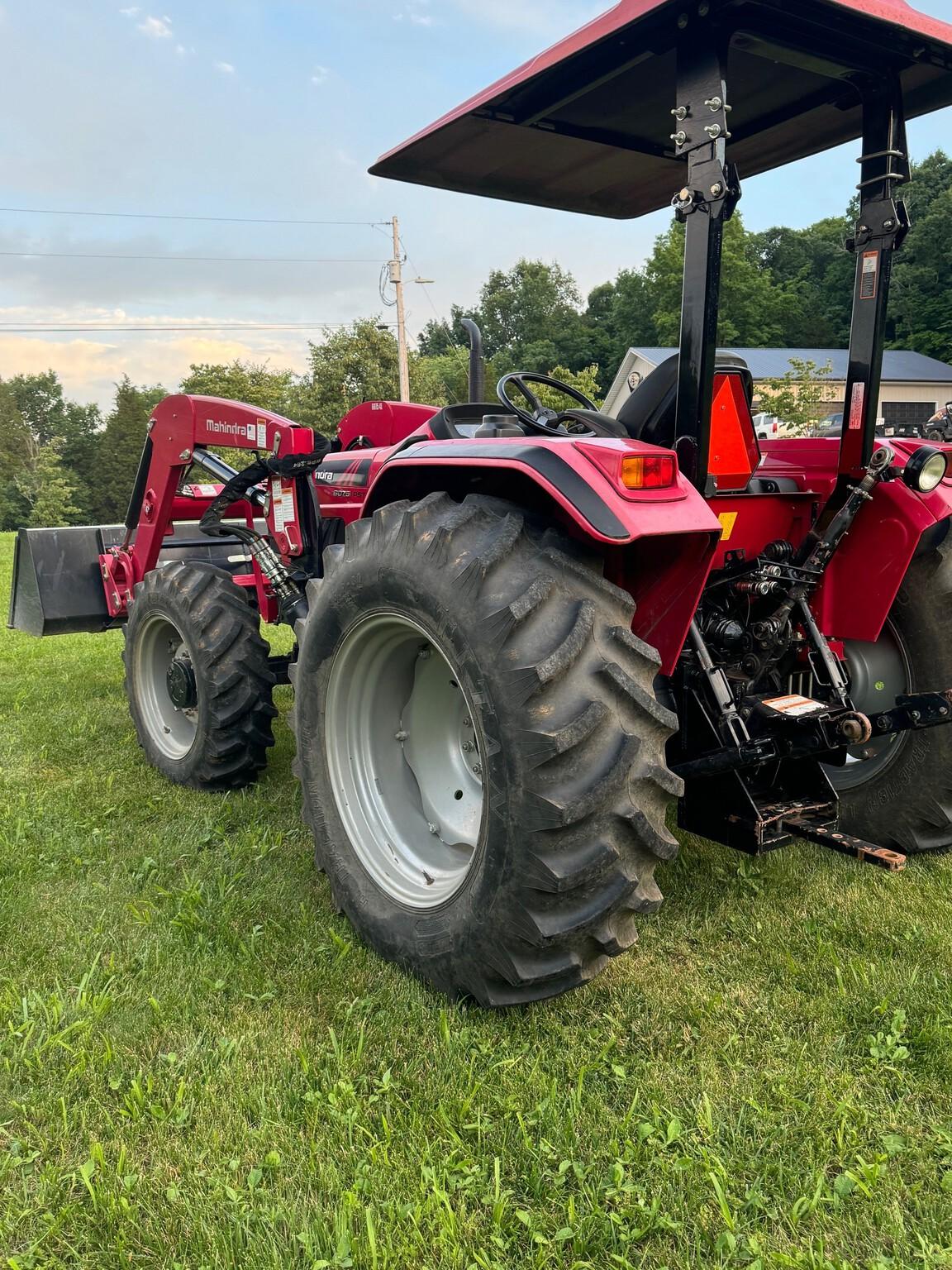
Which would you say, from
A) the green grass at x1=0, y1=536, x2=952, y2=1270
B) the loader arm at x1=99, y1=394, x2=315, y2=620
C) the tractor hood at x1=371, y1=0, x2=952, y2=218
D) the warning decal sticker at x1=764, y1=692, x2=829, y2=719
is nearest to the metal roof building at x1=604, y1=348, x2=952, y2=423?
the loader arm at x1=99, y1=394, x2=315, y2=620

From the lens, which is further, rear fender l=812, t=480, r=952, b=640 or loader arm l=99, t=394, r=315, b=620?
loader arm l=99, t=394, r=315, b=620

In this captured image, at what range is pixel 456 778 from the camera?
2930mm

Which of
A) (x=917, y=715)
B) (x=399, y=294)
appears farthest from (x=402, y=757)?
(x=399, y=294)

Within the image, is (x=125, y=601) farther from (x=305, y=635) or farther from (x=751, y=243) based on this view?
(x=751, y=243)

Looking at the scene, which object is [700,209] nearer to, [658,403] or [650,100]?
[658,403]

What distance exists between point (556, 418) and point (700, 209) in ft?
3.48

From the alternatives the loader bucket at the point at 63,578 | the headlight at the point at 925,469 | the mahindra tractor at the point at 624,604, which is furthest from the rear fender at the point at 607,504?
the loader bucket at the point at 63,578

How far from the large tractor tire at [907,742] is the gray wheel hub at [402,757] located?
60.1 inches

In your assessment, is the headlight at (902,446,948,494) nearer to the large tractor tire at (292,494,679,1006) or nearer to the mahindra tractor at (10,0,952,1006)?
the mahindra tractor at (10,0,952,1006)

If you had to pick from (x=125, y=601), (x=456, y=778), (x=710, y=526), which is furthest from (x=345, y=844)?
(x=125, y=601)

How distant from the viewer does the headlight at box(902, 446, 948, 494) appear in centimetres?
285

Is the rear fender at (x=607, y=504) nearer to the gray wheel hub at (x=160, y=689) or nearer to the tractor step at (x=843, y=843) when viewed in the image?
the tractor step at (x=843, y=843)

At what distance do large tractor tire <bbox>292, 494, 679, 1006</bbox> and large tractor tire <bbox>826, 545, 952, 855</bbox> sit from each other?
4.84 ft

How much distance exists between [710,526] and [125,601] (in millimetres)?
3968
